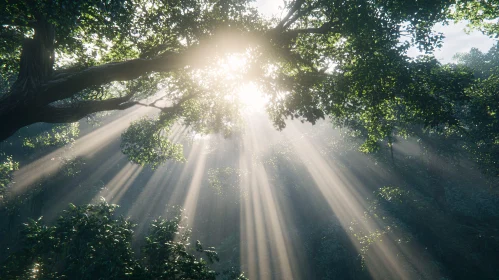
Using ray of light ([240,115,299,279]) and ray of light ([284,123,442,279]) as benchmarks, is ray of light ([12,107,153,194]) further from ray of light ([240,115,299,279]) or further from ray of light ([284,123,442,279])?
ray of light ([284,123,442,279])

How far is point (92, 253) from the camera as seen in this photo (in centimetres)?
798

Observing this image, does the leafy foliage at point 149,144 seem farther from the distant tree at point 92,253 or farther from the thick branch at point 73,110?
the distant tree at point 92,253

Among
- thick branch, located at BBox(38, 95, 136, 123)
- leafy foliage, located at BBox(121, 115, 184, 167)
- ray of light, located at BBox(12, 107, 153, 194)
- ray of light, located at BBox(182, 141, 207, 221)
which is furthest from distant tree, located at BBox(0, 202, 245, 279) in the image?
ray of light, located at BBox(12, 107, 153, 194)

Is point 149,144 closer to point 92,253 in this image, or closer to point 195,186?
point 92,253

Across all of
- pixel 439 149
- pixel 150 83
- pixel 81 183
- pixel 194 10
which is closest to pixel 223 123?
pixel 150 83

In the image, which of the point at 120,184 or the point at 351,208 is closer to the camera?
the point at 351,208

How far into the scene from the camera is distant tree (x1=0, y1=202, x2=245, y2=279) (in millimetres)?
6914

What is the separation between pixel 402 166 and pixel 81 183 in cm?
5392

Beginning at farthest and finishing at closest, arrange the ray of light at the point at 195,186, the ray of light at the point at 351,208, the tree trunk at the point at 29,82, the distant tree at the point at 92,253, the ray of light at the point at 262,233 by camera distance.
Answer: the ray of light at the point at 195,186 < the ray of light at the point at 262,233 < the ray of light at the point at 351,208 < the distant tree at the point at 92,253 < the tree trunk at the point at 29,82

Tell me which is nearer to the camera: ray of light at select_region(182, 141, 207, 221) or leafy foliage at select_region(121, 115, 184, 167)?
leafy foliage at select_region(121, 115, 184, 167)

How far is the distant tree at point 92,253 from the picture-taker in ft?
22.7

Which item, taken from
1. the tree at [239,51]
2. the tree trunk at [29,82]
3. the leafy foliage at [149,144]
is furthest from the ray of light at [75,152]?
the tree trunk at [29,82]

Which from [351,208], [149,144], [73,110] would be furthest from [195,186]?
[73,110]

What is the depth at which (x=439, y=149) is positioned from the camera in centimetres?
3070
